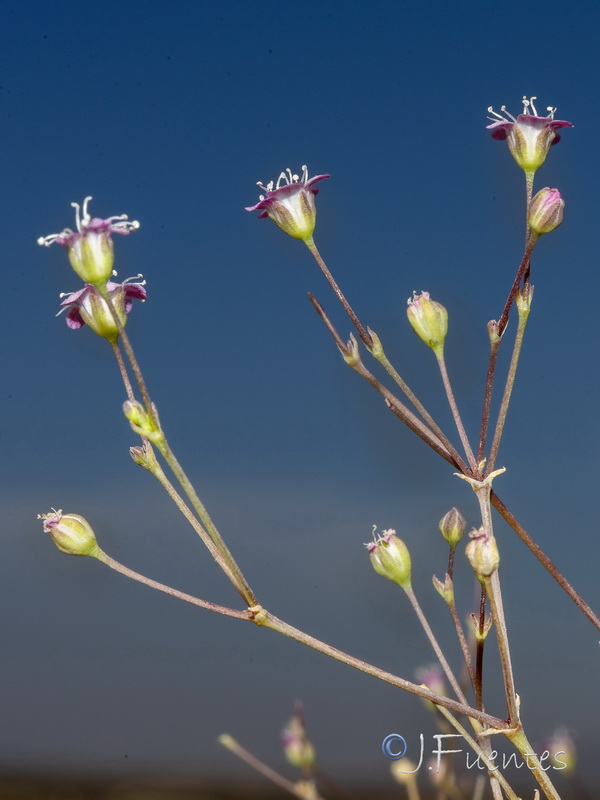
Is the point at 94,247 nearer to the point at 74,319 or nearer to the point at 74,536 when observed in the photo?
the point at 74,319

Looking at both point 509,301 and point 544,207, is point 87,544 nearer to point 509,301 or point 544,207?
point 509,301

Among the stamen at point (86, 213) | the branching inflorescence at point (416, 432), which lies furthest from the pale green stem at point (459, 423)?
the stamen at point (86, 213)

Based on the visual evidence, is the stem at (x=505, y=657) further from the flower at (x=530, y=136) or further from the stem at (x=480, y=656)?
the flower at (x=530, y=136)

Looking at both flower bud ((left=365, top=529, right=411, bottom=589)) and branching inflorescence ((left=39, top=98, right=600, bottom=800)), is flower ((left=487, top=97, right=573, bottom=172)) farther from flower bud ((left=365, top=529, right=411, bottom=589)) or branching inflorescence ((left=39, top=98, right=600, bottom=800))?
flower bud ((left=365, top=529, right=411, bottom=589))

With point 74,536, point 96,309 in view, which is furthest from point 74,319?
point 74,536

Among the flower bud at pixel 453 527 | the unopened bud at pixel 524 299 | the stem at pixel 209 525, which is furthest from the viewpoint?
the flower bud at pixel 453 527

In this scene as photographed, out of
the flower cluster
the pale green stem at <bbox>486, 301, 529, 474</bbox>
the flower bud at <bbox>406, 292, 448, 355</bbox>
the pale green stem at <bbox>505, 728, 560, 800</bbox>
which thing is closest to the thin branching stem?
the pale green stem at <bbox>486, 301, 529, 474</bbox>

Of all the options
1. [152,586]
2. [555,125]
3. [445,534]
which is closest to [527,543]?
[445,534]
